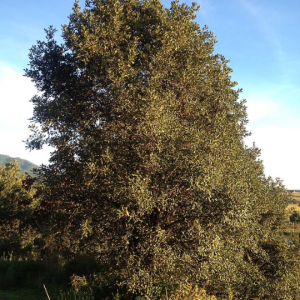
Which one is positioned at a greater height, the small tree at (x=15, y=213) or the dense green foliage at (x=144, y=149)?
the dense green foliage at (x=144, y=149)

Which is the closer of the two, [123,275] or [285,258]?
[123,275]

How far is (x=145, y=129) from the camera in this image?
35.8 ft

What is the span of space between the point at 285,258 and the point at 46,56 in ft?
73.1

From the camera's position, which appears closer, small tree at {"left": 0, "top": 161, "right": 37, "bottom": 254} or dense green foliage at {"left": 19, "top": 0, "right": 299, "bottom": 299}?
dense green foliage at {"left": 19, "top": 0, "right": 299, "bottom": 299}

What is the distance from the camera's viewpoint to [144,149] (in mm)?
11461

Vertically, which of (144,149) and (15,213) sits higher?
(144,149)

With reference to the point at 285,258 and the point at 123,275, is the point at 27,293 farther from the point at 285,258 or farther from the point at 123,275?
the point at 285,258

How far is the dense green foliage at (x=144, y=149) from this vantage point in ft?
36.1

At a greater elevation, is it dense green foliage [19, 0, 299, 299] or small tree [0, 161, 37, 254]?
dense green foliage [19, 0, 299, 299]

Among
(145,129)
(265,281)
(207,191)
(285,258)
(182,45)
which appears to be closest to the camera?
(207,191)

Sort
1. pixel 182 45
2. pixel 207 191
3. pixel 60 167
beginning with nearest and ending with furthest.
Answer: pixel 207 191 → pixel 60 167 → pixel 182 45

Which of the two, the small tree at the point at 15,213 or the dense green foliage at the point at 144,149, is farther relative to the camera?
the small tree at the point at 15,213

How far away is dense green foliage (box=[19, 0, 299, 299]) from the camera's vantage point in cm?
1101

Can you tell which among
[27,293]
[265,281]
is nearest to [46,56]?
[27,293]
